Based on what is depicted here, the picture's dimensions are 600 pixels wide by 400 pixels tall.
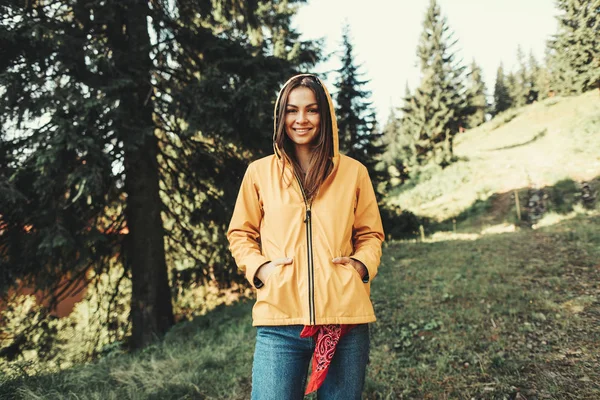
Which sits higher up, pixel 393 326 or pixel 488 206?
pixel 488 206

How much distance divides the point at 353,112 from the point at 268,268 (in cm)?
1449

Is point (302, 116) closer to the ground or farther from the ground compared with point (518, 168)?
closer to the ground

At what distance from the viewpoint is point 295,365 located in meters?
1.76

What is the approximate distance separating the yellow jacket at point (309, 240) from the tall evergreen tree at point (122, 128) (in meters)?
3.58

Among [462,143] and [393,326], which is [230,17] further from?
[462,143]

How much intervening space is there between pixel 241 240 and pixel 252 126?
3856mm

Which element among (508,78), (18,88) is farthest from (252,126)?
(508,78)

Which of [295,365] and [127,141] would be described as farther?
[127,141]

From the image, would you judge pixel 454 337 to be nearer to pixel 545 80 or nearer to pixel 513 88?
pixel 545 80

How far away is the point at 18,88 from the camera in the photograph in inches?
183

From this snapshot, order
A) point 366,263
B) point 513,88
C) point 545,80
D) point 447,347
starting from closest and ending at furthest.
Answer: point 366,263 → point 447,347 → point 545,80 → point 513,88

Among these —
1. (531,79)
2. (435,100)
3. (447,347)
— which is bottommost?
(447,347)

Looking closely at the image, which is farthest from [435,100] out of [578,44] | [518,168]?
[578,44]

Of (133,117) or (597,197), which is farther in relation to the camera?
(597,197)
